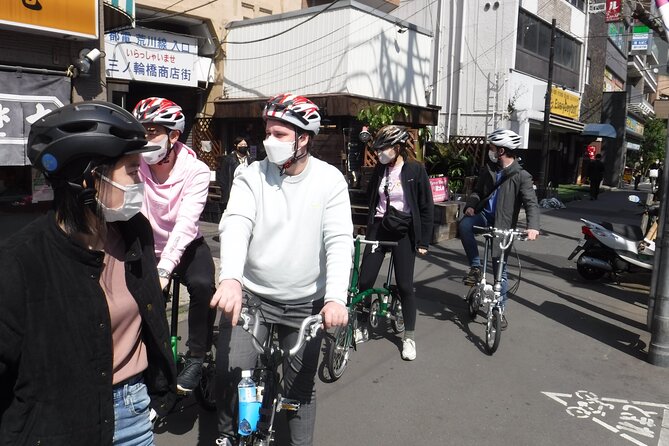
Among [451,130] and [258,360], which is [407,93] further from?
[258,360]

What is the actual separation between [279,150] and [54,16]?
611 centimetres

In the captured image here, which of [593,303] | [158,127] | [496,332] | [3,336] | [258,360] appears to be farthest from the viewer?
[593,303]

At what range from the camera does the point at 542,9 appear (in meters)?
21.6

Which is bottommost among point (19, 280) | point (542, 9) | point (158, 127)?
point (19, 280)

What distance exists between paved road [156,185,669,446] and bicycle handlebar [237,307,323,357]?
4.23 ft

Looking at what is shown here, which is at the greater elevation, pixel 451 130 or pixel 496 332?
pixel 451 130

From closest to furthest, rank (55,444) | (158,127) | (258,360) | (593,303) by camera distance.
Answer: (55,444) → (258,360) → (158,127) → (593,303)

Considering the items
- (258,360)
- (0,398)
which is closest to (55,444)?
(0,398)

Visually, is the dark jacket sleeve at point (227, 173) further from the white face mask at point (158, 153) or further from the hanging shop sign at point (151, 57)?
the white face mask at point (158, 153)

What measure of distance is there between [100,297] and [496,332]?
4.20m

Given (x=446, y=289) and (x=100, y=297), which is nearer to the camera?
(x=100, y=297)

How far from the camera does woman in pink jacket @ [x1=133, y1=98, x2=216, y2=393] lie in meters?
3.20

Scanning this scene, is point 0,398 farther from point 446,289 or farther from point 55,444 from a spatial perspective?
point 446,289

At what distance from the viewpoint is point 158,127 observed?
3.24 meters
